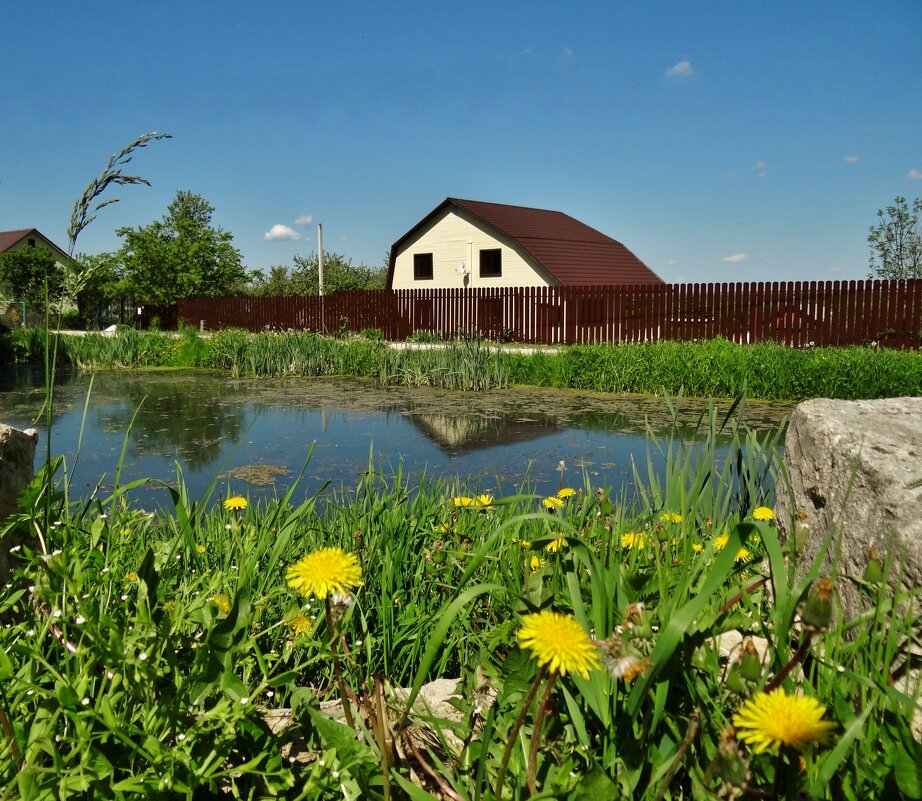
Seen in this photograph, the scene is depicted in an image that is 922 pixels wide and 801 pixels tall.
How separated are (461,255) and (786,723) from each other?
90.3ft

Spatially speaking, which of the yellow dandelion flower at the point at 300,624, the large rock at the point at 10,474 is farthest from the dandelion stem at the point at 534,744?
the large rock at the point at 10,474

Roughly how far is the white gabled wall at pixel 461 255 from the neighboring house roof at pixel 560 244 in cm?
34

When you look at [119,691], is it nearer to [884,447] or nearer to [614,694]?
[614,694]

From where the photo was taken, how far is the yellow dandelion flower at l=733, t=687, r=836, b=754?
2.49 feet

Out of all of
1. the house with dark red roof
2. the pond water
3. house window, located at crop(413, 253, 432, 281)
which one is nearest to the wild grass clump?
the pond water

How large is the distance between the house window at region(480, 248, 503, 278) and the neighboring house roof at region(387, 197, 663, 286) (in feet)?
3.12

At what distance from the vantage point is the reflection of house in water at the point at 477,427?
6723 millimetres

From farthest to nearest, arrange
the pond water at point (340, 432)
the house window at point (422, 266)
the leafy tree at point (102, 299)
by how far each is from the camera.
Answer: the leafy tree at point (102, 299) → the house window at point (422, 266) → the pond water at point (340, 432)

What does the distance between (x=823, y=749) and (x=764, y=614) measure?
23.3 inches

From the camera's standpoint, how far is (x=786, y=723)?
0.77 meters

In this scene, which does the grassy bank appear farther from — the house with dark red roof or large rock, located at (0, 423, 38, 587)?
the house with dark red roof

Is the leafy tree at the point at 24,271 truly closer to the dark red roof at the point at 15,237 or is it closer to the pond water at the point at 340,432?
the dark red roof at the point at 15,237

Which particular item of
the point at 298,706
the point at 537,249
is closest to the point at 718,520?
the point at 298,706

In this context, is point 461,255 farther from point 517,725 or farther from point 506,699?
point 517,725
